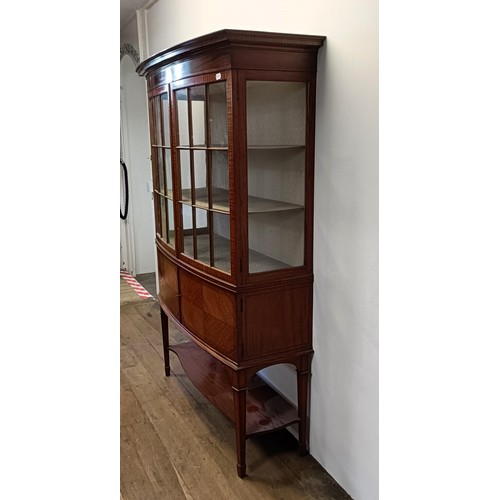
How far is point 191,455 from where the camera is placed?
2371mm

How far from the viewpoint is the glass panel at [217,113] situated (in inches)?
77.8

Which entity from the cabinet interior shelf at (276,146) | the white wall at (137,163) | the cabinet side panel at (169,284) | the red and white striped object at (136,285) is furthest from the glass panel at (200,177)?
the white wall at (137,163)

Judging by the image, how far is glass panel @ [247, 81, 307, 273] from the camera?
78.7 inches

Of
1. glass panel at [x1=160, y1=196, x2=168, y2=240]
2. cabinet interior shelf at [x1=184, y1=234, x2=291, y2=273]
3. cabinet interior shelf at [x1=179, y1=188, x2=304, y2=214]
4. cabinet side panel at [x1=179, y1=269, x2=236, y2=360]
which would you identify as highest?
cabinet interior shelf at [x1=179, y1=188, x2=304, y2=214]

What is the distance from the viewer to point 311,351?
2.21 metres

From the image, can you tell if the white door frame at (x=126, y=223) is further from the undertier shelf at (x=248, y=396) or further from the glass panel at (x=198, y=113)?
the glass panel at (x=198, y=113)

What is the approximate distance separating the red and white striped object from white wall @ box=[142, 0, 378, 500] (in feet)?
8.79

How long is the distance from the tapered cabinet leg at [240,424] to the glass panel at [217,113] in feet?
3.37

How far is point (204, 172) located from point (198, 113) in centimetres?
A: 25

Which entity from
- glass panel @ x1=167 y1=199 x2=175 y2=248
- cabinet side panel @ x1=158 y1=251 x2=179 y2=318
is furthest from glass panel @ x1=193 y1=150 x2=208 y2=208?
cabinet side panel @ x1=158 y1=251 x2=179 y2=318

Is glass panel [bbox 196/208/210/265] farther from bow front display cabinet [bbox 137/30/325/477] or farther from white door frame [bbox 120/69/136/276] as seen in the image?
white door frame [bbox 120/69/136/276]

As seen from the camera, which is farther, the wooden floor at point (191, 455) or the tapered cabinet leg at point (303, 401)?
the tapered cabinet leg at point (303, 401)

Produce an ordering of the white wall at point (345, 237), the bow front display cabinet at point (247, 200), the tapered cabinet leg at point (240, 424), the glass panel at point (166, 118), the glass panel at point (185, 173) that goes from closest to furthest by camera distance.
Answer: the white wall at point (345, 237)
the bow front display cabinet at point (247, 200)
the tapered cabinet leg at point (240, 424)
the glass panel at point (185, 173)
the glass panel at point (166, 118)
